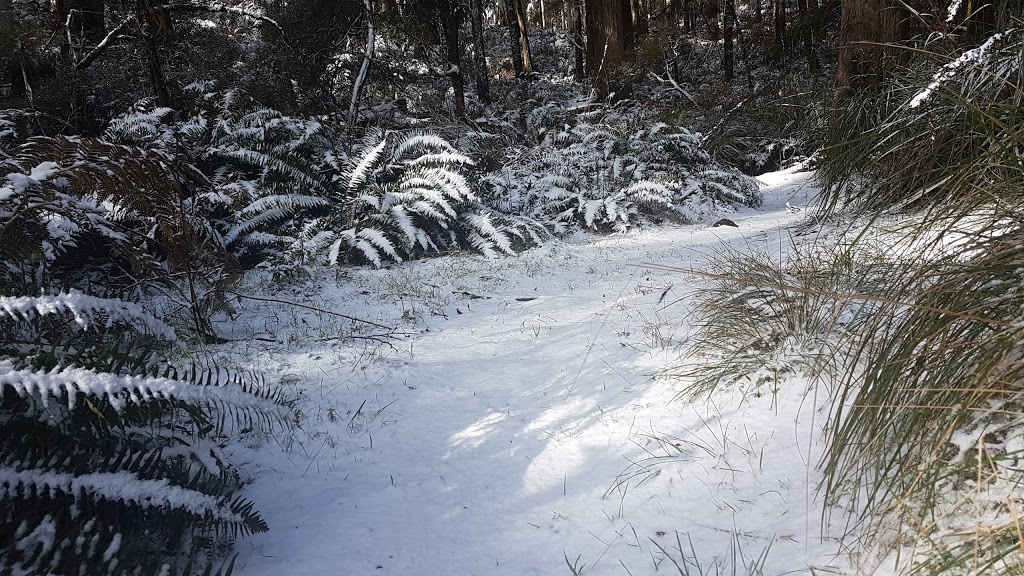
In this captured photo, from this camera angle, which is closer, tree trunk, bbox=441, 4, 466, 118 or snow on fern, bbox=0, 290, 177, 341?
snow on fern, bbox=0, 290, 177, 341

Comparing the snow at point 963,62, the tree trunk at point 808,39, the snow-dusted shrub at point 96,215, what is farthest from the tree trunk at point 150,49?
the tree trunk at point 808,39

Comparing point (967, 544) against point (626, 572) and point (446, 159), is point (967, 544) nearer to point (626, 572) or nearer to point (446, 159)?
point (626, 572)

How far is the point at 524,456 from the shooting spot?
2.28 metres

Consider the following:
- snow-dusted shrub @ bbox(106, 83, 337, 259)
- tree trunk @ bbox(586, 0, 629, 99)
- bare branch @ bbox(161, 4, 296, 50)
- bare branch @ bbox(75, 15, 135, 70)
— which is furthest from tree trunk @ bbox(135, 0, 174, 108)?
tree trunk @ bbox(586, 0, 629, 99)

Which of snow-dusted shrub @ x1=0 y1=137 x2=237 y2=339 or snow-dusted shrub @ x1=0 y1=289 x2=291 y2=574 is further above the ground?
snow-dusted shrub @ x1=0 y1=137 x2=237 y2=339

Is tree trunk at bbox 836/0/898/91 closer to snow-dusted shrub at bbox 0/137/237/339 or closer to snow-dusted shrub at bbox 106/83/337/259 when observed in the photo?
snow-dusted shrub at bbox 106/83/337/259

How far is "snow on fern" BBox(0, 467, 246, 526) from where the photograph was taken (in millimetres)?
1390

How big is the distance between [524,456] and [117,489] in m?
1.38

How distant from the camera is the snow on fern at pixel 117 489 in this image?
139cm

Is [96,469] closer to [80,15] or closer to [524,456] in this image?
[524,456]

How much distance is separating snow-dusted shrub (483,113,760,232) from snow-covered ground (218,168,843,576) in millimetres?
2930

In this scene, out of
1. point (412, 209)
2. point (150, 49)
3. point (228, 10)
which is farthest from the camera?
point (228, 10)

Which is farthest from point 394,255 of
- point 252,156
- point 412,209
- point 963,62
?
point 963,62

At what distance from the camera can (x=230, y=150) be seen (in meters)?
5.85
